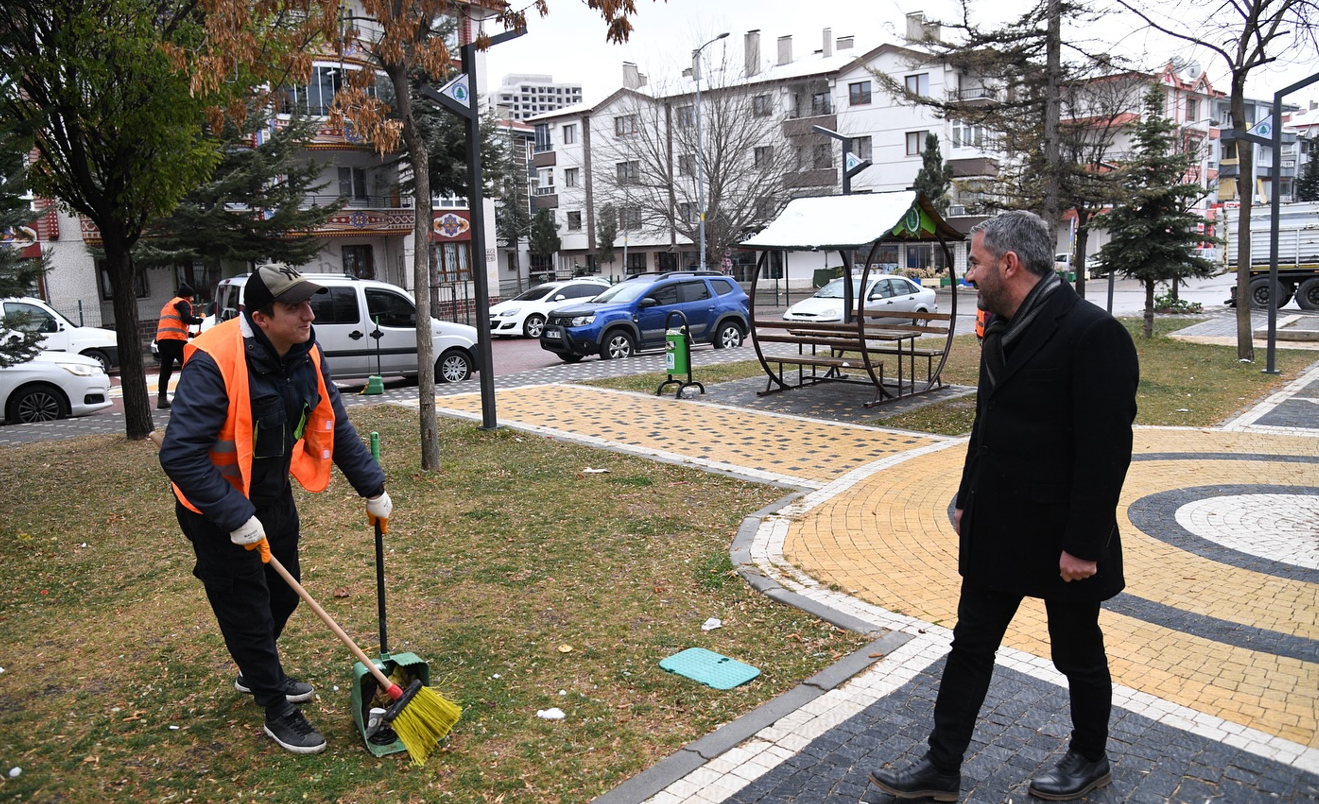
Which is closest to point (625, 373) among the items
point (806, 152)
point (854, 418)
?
point (854, 418)

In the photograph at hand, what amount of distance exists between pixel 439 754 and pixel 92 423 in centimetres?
1136

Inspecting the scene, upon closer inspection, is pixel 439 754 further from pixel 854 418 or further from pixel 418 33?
pixel 854 418

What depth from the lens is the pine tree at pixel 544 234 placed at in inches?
2430

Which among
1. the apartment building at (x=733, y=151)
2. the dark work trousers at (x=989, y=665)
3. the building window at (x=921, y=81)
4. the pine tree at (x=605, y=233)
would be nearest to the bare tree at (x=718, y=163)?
the apartment building at (x=733, y=151)

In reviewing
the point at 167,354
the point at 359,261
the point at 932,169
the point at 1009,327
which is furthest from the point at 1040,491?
the point at 932,169

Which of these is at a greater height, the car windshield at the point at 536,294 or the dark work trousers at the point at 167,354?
the car windshield at the point at 536,294

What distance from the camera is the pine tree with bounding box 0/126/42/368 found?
22.5 feet

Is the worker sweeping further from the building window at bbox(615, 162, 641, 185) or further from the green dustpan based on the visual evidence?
the building window at bbox(615, 162, 641, 185)

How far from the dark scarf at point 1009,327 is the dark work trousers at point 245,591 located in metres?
2.85

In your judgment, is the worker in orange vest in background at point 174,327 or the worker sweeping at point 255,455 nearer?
the worker sweeping at point 255,455

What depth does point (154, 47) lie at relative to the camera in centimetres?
916

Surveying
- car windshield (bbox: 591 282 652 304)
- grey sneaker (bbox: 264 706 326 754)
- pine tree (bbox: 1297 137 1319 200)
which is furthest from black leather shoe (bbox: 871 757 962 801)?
pine tree (bbox: 1297 137 1319 200)

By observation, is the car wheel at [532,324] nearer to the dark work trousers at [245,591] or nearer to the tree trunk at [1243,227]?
the tree trunk at [1243,227]

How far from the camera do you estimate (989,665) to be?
11.3ft
